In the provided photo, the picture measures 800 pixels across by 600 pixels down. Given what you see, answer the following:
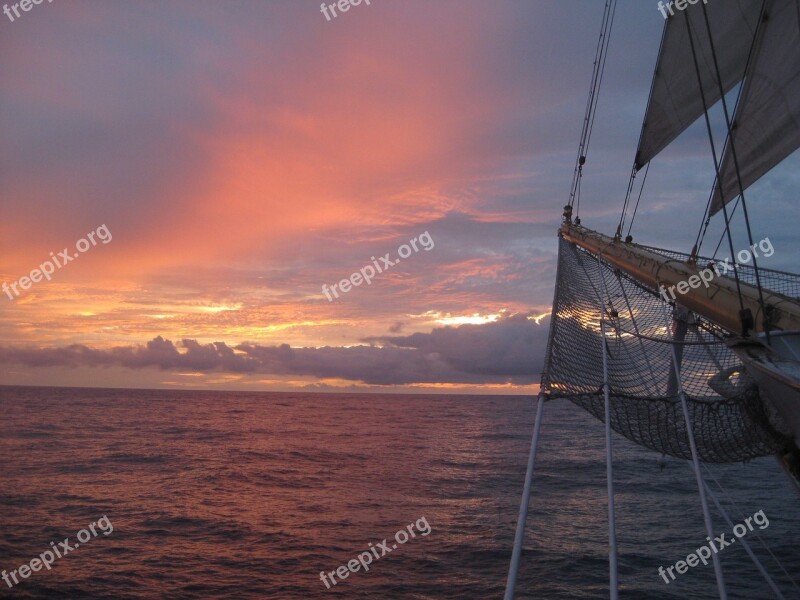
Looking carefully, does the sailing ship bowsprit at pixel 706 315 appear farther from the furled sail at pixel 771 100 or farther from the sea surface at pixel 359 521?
the sea surface at pixel 359 521

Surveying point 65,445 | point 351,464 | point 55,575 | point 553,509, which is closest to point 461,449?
point 351,464

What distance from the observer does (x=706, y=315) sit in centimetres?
654

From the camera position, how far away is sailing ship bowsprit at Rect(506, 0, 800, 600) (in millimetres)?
4805

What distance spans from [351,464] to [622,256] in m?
22.4

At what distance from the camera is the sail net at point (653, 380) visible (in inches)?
211

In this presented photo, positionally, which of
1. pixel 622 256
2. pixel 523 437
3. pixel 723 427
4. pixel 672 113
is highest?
pixel 672 113

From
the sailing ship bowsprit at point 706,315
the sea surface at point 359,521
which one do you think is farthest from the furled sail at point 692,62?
the sea surface at point 359,521

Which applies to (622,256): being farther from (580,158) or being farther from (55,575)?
(55,575)

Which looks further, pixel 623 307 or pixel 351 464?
pixel 351 464

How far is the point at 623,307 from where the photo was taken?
9.35m

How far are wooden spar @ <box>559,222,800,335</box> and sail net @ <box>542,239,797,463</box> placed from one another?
15.1 inches

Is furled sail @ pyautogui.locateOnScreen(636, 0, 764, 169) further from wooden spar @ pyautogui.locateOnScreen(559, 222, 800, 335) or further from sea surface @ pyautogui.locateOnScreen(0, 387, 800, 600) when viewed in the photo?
sea surface @ pyautogui.locateOnScreen(0, 387, 800, 600)

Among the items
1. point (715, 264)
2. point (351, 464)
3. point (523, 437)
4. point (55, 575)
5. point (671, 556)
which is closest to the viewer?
point (715, 264)

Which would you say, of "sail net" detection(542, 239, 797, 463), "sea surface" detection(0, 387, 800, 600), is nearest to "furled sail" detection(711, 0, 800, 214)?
"sail net" detection(542, 239, 797, 463)
